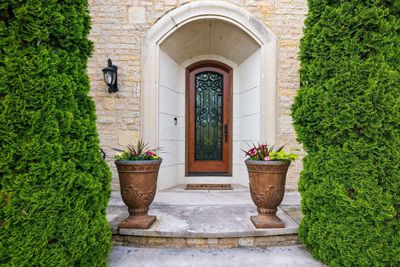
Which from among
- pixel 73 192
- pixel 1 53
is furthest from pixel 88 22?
pixel 73 192

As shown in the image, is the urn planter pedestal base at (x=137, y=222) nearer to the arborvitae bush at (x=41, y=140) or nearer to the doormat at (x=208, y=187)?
the arborvitae bush at (x=41, y=140)

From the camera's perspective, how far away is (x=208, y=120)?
409 cm

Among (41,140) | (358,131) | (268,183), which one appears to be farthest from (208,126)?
(41,140)

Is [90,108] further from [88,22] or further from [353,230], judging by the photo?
[353,230]

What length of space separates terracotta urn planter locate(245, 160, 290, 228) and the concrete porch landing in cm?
8

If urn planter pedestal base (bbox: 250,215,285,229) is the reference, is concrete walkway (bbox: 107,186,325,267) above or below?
below

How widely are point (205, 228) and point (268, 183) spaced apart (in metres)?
0.68

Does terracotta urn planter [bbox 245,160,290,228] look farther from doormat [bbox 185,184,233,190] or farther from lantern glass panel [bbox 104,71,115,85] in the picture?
lantern glass panel [bbox 104,71,115,85]

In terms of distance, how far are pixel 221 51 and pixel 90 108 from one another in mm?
2805

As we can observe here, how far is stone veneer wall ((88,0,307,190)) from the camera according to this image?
325cm

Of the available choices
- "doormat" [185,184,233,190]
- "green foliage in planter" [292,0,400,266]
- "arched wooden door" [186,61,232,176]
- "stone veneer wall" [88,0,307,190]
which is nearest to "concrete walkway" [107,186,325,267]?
"green foliage in planter" [292,0,400,266]

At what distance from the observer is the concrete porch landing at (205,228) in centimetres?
199

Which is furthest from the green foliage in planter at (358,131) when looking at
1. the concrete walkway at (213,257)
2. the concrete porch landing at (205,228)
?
the concrete porch landing at (205,228)

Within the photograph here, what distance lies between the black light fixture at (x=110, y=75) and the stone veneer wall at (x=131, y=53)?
0.09 m
